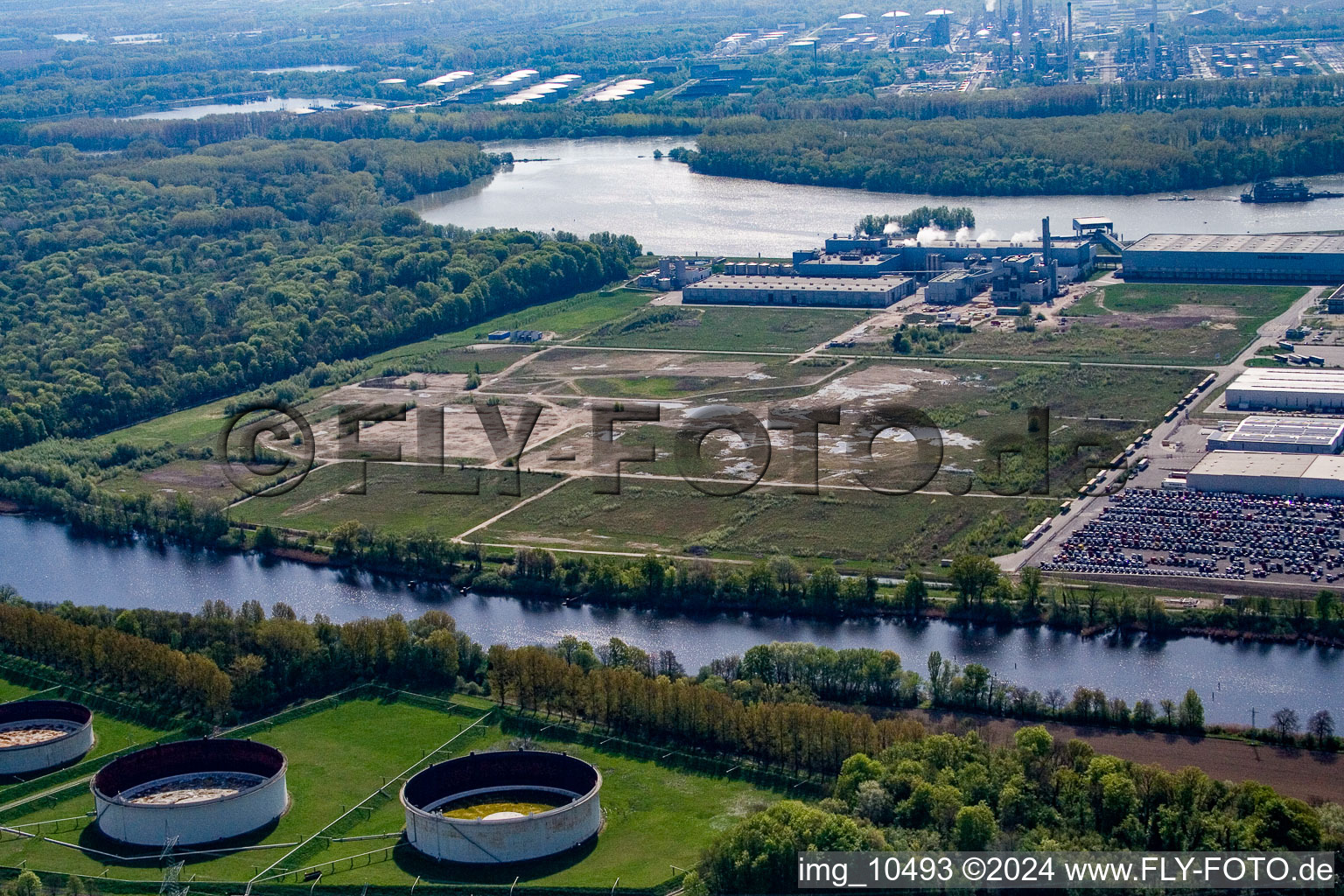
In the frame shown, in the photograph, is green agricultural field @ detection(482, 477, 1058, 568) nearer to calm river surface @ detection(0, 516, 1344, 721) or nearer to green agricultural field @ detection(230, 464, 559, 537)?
green agricultural field @ detection(230, 464, 559, 537)

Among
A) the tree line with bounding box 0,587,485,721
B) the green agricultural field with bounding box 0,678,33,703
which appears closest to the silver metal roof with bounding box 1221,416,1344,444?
the tree line with bounding box 0,587,485,721

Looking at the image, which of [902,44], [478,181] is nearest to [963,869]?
[478,181]

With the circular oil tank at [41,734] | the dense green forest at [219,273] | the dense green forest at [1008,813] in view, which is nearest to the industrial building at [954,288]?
the dense green forest at [219,273]

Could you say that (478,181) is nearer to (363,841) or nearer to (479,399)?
(479,399)

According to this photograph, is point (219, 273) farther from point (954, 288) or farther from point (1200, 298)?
point (1200, 298)

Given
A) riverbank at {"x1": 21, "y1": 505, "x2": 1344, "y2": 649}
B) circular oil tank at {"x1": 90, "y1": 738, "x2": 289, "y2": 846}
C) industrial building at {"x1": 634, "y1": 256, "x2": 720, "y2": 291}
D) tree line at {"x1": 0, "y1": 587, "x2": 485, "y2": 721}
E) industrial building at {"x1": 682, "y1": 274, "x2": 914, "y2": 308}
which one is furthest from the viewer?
industrial building at {"x1": 634, "y1": 256, "x2": 720, "y2": 291}

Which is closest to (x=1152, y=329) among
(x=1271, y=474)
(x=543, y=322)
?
(x=1271, y=474)
